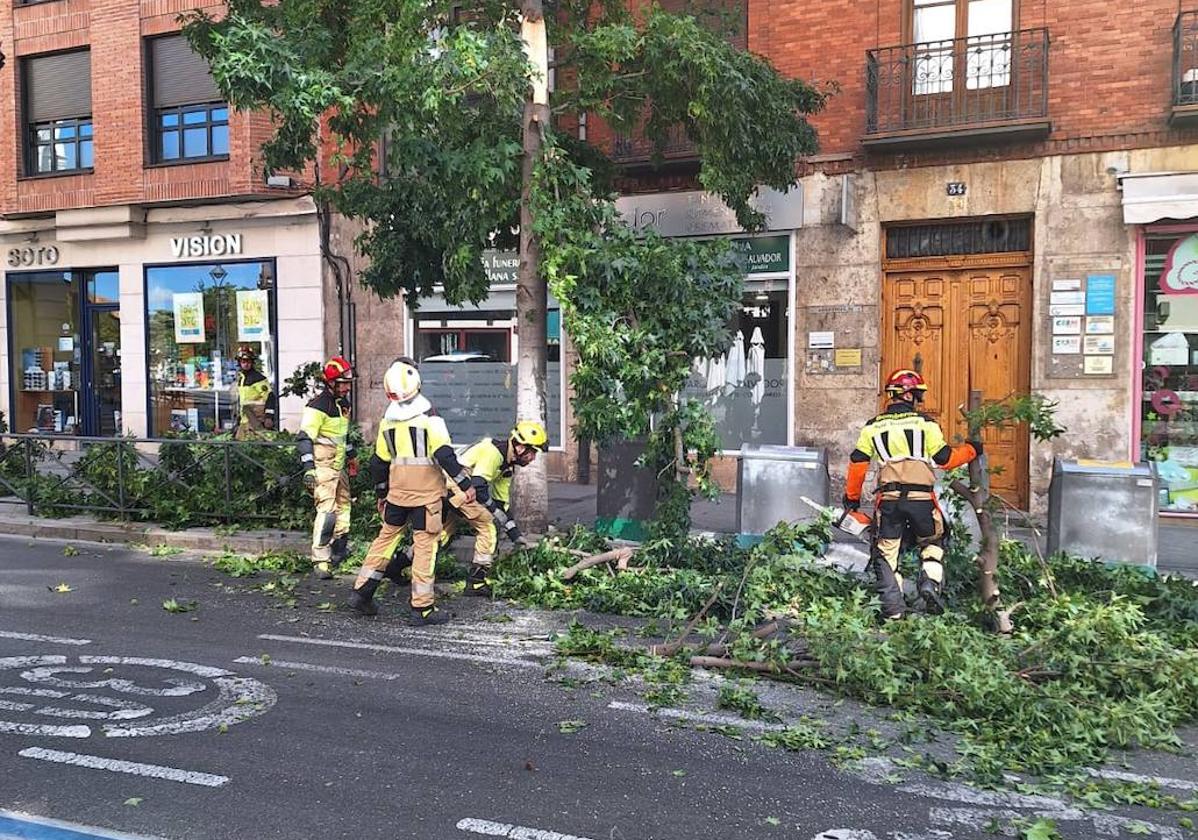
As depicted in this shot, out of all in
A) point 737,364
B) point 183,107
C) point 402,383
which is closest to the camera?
point 402,383

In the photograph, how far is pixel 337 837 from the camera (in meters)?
3.63

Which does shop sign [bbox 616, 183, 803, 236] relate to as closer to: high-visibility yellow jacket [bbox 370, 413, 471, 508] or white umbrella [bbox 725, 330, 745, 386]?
white umbrella [bbox 725, 330, 745, 386]

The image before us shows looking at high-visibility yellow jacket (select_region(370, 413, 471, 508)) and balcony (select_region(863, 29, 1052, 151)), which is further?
balcony (select_region(863, 29, 1052, 151))

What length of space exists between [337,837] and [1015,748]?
3.05m

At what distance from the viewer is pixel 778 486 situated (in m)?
8.67

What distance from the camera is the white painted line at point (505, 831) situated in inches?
143

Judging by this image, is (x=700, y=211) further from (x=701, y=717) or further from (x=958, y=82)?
(x=701, y=717)

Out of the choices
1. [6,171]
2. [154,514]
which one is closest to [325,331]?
[154,514]

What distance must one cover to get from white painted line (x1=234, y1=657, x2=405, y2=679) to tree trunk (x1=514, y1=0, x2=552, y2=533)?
3620 mm

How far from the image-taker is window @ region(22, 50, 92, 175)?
661 inches

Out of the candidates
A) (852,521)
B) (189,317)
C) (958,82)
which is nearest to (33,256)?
(189,317)

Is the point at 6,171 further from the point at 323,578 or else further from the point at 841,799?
the point at 841,799

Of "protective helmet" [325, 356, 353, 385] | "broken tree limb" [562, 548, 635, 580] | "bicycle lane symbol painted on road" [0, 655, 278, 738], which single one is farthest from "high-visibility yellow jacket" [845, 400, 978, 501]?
"protective helmet" [325, 356, 353, 385]

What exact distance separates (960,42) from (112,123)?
13.3 metres
